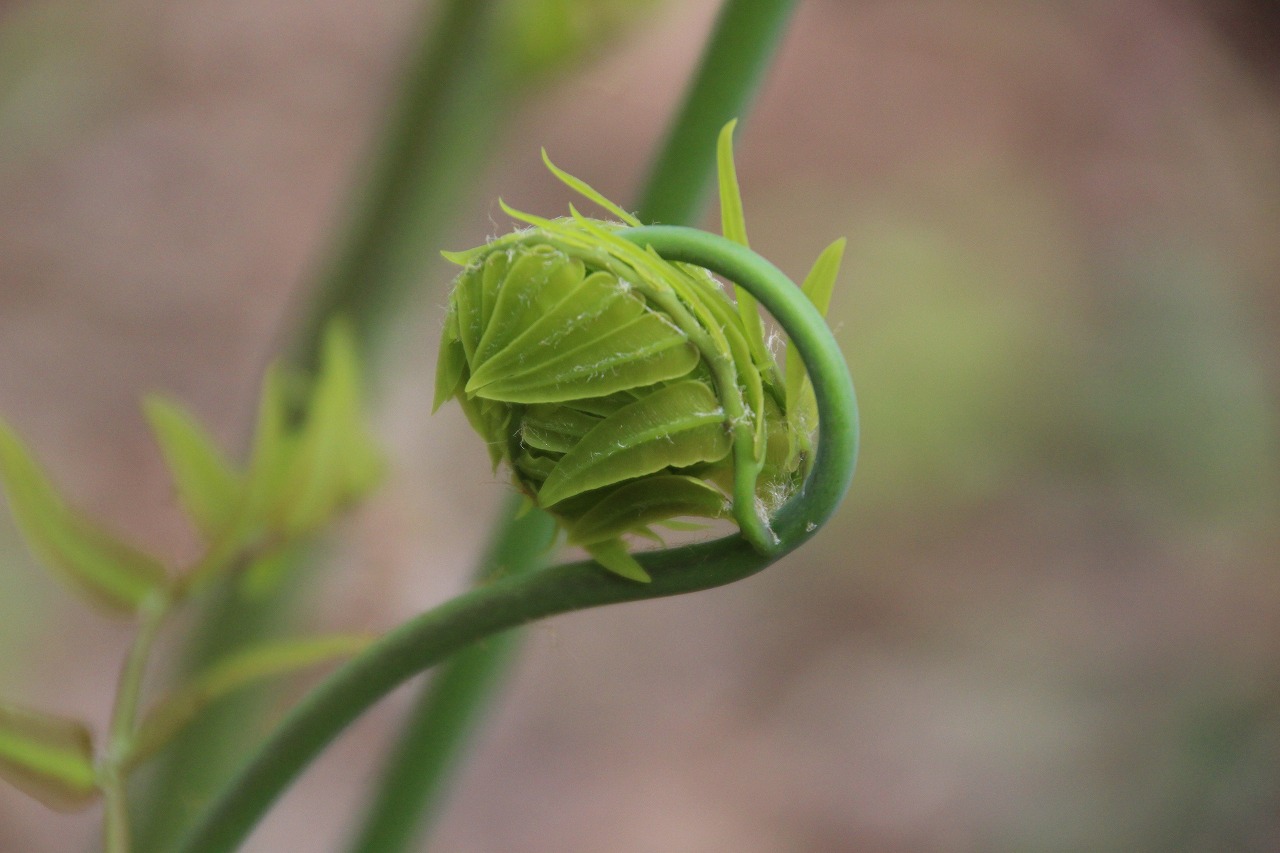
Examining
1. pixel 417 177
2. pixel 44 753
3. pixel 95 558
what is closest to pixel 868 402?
pixel 417 177

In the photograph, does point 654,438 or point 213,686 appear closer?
point 654,438

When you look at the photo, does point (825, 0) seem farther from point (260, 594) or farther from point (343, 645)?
point (343, 645)

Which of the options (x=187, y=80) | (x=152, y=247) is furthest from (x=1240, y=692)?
(x=187, y=80)

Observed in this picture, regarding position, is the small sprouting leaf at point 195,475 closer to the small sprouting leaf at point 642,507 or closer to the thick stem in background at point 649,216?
the thick stem in background at point 649,216

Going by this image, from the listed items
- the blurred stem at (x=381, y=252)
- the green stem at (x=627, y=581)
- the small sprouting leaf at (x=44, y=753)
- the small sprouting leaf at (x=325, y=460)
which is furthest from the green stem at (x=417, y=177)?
the green stem at (x=627, y=581)

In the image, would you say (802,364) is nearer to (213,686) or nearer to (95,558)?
(213,686)

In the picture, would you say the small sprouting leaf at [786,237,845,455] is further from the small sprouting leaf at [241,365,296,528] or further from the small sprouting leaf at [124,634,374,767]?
the small sprouting leaf at [241,365,296,528]

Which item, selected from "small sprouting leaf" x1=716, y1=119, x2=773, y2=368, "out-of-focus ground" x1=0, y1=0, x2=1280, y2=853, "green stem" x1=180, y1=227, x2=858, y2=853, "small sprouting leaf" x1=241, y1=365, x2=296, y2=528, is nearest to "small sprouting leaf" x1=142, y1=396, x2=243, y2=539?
"small sprouting leaf" x1=241, y1=365, x2=296, y2=528
